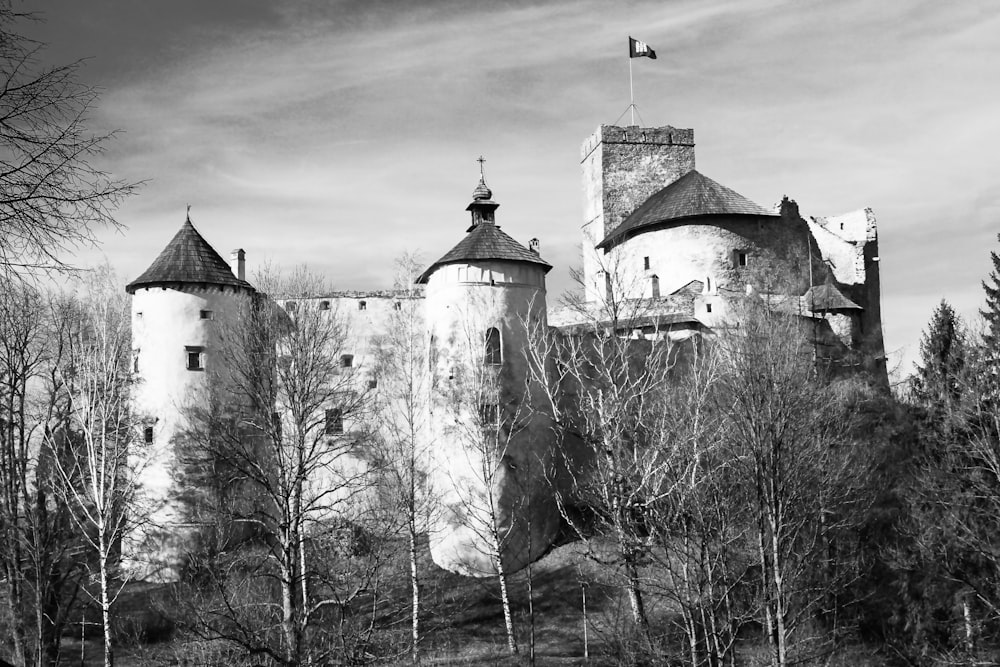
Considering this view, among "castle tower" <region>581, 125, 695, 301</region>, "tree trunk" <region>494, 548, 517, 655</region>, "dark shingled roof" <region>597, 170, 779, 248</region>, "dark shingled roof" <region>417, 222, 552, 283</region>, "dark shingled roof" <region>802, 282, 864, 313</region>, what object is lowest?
"tree trunk" <region>494, 548, 517, 655</region>

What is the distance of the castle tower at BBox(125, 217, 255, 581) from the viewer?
31.6 m

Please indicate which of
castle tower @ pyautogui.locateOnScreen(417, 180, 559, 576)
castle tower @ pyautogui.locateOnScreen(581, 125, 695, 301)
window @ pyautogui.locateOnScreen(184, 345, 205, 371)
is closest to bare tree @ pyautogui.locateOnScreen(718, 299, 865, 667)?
castle tower @ pyautogui.locateOnScreen(417, 180, 559, 576)

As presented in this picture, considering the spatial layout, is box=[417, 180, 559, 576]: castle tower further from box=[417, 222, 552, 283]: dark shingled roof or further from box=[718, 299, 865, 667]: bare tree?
box=[718, 299, 865, 667]: bare tree

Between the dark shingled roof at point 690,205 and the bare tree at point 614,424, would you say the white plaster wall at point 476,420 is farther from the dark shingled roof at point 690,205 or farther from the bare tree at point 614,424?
the dark shingled roof at point 690,205

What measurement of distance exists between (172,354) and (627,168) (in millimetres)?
23059

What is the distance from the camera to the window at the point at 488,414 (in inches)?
1116

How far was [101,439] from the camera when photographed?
26.2 m

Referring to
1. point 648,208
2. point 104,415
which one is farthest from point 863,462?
point 104,415

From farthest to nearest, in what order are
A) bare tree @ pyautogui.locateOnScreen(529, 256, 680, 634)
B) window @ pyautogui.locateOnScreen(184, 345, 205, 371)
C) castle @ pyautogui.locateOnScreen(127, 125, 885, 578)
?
window @ pyautogui.locateOnScreen(184, 345, 205, 371)
castle @ pyautogui.locateOnScreen(127, 125, 885, 578)
bare tree @ pyautogui.locateOnScreen(529, 256, 680, 634)

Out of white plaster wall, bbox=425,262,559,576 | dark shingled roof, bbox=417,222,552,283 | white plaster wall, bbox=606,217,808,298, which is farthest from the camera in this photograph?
white plaster wall, bbox=606,217,808,298

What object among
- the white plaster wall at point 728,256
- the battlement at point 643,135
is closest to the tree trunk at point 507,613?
the white plaster wall at point 728,256

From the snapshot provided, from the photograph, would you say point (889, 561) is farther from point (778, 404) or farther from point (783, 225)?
point (783, 225)

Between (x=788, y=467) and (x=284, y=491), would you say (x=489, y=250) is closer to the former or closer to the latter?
(x=788, y=467)

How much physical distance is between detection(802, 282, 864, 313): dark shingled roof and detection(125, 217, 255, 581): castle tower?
19.3m
